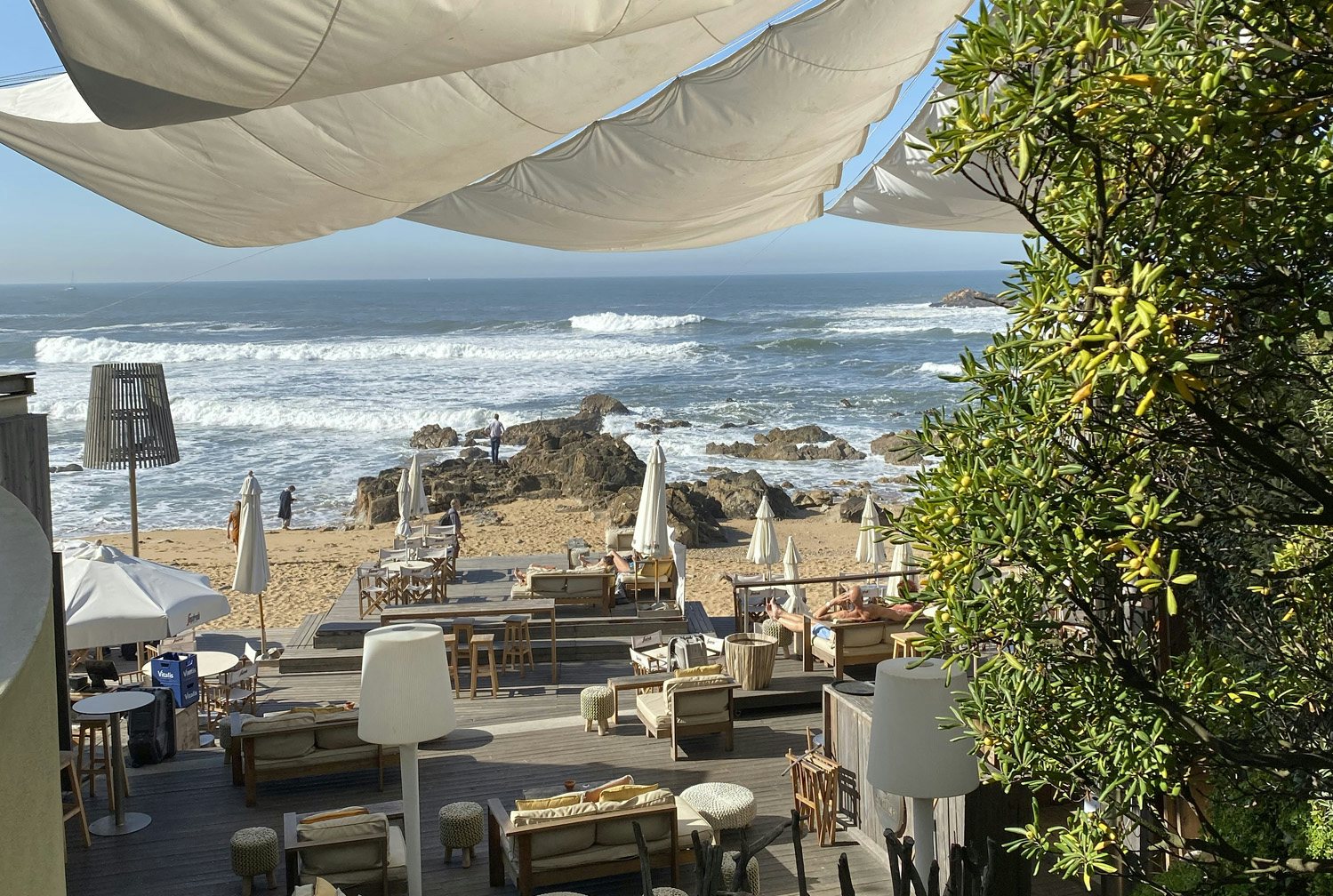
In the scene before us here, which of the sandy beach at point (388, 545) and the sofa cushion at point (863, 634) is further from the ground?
the sofa cushion at point (863, 634)

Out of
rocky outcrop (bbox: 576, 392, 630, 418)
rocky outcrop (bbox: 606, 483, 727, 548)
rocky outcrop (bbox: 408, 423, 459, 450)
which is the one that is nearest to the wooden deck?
rocky outcrop (bbox: 606, 483, 727, 548)

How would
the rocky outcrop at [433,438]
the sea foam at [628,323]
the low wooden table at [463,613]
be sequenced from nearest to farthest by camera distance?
the low wooden table at [463,613] < the rocky outcrop at [433,438] < the sea foam at [628,323]

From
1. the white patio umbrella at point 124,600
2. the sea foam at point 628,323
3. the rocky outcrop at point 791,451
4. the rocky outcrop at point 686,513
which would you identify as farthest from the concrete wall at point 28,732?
the sea foam at point 628,323

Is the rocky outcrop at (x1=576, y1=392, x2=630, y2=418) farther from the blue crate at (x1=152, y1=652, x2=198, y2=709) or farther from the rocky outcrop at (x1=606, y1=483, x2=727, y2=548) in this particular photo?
the blue crate at (x1=152, y1=652, x2=198, y2=709)

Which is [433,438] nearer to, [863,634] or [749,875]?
[863,634]

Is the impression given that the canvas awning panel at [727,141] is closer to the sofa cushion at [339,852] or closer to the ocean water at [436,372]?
the sofa cushion at [339,852]

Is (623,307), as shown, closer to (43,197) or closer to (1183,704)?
(43,197)

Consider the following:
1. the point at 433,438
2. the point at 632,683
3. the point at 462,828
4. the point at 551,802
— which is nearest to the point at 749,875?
the point at 551,802

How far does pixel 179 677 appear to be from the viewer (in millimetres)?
9672

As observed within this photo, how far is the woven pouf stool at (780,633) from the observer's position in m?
11.2

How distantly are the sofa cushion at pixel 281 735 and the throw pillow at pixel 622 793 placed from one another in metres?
2.75

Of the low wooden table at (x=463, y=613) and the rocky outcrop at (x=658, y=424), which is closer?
the low wooden table at (x=463, y=613)

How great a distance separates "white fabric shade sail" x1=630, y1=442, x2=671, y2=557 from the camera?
13188 mm

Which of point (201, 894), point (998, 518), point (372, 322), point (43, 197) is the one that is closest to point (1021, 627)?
point (998, 518)
